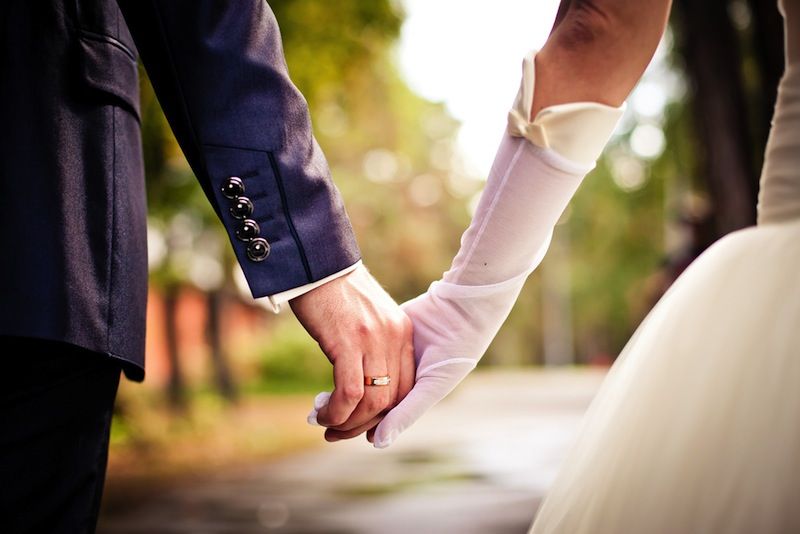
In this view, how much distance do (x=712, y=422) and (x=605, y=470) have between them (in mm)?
193

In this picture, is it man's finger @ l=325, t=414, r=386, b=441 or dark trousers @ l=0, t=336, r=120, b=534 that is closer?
dark trousers @ l=0, t=336, r=120, b=534

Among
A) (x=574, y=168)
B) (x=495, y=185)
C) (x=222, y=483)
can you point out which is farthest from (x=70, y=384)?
(x=222, y=483)

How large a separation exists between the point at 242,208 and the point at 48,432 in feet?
1.57

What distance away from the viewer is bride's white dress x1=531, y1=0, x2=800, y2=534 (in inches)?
51.1

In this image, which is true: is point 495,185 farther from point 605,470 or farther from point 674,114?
point 674,114

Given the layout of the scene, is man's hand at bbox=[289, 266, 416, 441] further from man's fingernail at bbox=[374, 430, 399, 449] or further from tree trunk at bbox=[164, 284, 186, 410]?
tree trunk at bbox=[164, 284, 186, 410]

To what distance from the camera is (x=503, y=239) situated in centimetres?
170

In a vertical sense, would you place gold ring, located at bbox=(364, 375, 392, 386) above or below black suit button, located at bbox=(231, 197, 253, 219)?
below

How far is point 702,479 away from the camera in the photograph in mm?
1334

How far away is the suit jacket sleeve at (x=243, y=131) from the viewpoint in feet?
4.93

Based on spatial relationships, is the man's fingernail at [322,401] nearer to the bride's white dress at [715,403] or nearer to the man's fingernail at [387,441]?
the man's fingernail at [387,441]

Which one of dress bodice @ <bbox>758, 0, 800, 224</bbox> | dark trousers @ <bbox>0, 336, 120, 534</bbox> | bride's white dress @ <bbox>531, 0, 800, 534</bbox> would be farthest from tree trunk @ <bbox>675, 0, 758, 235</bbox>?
dark trousers @ <bbox>0, 336, 120, 534</bbox>

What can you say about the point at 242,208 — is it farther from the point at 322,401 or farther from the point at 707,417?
the point at 707,417

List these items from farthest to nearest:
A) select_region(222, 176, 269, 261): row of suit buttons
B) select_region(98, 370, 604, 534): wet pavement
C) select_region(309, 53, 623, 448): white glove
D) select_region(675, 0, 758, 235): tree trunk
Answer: select_region(675, 0, 758, 235): tree trunk
select_region(98, 370, 604, 534): wet pavement
select_region(309, 53, 623, 448): white glove
select_region(222, 176, 269, 261): row of suit buttons
